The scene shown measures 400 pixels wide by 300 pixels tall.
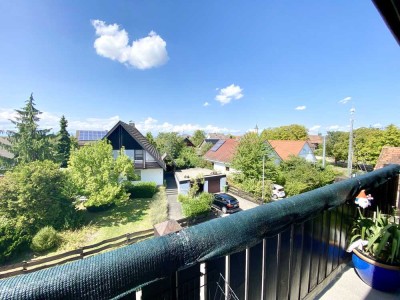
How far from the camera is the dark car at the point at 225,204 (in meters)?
12.3

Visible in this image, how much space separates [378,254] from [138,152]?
16.5m

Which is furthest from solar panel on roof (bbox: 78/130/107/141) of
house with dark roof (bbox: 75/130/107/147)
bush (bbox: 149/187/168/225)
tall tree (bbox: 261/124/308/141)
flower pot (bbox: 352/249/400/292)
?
tall tree (bbox: 261/124/308/141)

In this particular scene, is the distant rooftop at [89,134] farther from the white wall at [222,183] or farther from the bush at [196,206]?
the bush at [196,206]

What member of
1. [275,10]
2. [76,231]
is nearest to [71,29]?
[275,10]

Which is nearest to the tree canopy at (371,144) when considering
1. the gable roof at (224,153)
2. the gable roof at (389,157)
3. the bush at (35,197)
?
the gable roof at (389,157)

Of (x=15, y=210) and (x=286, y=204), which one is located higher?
(x=286, y=204)

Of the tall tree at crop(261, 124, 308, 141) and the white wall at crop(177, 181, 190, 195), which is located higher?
the tall tree at crop(261, 124, 308, 141)

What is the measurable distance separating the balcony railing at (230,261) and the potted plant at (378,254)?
6.0 inches

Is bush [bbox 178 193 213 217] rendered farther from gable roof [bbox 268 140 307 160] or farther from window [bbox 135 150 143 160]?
gable roof [bbox 268 140 307 160]

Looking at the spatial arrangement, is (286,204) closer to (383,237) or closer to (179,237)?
(179,237)

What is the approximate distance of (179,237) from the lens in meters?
0.78

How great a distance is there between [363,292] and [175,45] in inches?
593

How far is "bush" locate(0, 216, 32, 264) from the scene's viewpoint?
28.2 ft

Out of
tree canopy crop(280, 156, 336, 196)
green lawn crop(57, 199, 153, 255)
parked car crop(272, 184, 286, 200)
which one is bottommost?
green lawn crop(57, 199, 153, 255)
